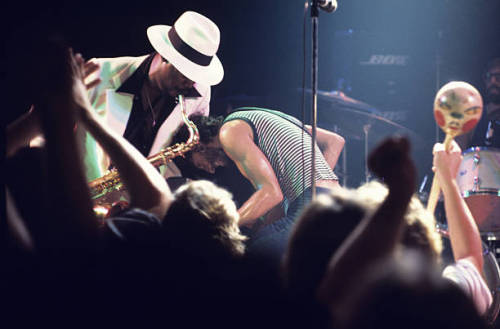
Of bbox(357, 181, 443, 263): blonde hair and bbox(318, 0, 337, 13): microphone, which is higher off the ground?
bbox(318, 0, 337, 13): microphone

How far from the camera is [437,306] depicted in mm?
740

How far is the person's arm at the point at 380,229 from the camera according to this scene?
2.96 ft

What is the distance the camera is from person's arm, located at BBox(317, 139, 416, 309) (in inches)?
35.5

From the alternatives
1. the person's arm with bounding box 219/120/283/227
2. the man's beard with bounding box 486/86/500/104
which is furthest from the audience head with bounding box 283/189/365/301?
the man's beard with bounding box 486/86/500/104

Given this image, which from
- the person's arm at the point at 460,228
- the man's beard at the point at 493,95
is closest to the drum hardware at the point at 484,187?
the man's beard at the point at 493,95

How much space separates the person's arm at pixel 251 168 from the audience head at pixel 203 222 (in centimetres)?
230

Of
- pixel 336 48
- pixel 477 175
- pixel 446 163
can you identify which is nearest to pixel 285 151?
pixel 477 175

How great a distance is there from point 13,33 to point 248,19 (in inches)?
78.1

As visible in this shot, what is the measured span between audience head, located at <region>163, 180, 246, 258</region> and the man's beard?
5.11 meters

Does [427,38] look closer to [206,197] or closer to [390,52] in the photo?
[390,52]

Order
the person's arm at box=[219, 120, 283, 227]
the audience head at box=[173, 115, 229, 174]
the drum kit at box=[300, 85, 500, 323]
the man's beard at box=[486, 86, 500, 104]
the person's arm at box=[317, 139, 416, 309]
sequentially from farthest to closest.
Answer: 1. the man's beard at box=[486, 86, 500, 104]
2. the audience head at box=[173, 115, 229, 174]
3. the person's arm at box=[219, 120, 283, 227]
4. the drum kit at box=[300, 85, 500, 323]
5. the person's arm at box=[317, 139, 416, 309]

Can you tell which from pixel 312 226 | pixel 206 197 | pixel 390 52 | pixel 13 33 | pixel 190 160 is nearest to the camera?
pixel 312 226

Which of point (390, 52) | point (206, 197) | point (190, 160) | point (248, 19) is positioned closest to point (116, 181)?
point (190, 160)

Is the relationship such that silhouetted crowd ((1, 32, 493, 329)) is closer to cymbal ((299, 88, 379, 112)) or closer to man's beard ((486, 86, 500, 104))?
cymbal ((299, 88, 379, 112))
